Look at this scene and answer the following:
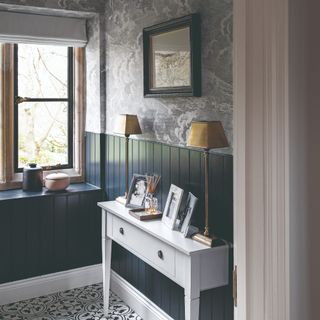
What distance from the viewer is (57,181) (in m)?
3.46

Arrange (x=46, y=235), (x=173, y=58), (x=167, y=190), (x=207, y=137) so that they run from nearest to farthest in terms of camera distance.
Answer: (x=207, y=137)
(x=173, y=58)
(x=167, y=190)
(x=46, y=235)

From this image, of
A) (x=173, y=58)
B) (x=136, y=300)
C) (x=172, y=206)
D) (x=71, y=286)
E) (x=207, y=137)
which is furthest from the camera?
(x=71, y=286)

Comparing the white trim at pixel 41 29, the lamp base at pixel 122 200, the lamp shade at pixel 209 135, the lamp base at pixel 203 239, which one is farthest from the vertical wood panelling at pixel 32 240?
the lamp shade at pixel 209 135

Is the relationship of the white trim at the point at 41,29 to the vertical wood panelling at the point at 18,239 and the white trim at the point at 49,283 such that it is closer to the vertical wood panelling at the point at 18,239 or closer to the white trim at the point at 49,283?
the vertical wood panelling at the point at 18,239

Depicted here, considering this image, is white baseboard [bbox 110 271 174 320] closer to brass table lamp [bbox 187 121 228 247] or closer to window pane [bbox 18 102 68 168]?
brass table lamp [bbox 187 121 228 247]

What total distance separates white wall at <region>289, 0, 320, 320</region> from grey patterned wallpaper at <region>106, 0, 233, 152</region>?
4.00 ft

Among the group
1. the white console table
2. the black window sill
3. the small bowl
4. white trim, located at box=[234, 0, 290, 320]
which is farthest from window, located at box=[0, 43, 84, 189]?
white trim, located at box=[234, 0, 290, 320]

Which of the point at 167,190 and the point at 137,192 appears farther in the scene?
the point at 137,192

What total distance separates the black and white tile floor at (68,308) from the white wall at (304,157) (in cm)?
229

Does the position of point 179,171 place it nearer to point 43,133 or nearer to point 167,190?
point 167,190

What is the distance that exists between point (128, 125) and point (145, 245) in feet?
2.69

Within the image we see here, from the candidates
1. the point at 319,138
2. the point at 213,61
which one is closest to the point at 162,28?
the point at 213,61

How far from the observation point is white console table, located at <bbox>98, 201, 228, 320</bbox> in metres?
2.08

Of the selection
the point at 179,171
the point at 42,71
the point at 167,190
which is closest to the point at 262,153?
the point at 179,171
